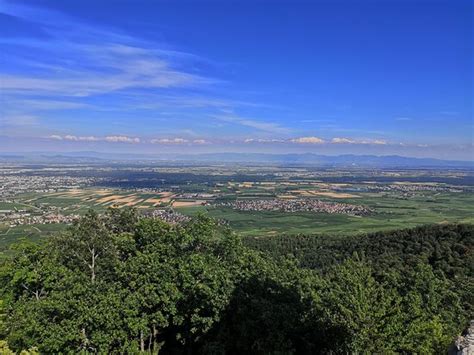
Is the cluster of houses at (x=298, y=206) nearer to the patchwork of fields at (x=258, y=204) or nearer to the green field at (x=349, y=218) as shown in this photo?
the patchwork of fields at (x=258, y=204)

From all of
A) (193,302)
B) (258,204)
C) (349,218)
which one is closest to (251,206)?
(258,204)

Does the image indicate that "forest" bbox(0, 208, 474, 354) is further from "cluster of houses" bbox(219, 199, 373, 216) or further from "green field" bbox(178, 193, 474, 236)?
"cluster of houses" bbox(219, 199, 373, 216)

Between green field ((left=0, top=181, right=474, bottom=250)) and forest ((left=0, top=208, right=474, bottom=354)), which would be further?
green field ((left=0, top=181, right=474, bottom=250))

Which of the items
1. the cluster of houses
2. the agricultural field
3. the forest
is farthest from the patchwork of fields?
the forest

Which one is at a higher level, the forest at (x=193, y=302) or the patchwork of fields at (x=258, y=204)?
the forest at (x=193, y=302)

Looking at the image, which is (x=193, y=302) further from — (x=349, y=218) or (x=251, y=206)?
(x=251, y=206)

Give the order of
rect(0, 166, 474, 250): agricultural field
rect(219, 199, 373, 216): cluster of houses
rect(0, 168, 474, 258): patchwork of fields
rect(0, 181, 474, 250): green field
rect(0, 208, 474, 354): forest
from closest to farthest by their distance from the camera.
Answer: rect(0, 208, 474, 354): forest
rect(0, 181, 474, 250): green field
rect(0, 166, 474, 250): agricultural field
rect(0, 168, 474, 258): patchwork of fields
rect(219, 199, 373, 216): cluster of houses

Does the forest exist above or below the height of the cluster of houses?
above

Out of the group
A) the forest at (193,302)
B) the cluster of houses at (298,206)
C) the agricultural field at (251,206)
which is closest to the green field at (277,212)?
the agricultural field at (251,206)

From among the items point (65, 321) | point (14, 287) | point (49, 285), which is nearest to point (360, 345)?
point (65, 321)
